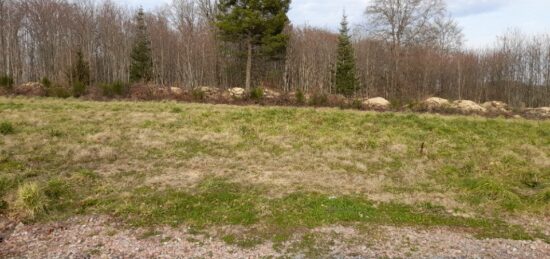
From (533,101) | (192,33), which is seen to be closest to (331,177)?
(192,33)

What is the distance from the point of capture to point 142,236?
18.9ft

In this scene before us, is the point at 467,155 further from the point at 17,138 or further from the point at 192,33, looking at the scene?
the point at 192,33

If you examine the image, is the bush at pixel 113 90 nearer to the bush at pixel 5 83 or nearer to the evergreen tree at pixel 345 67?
the bush at pixel 5 83

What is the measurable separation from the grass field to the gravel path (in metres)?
0.31

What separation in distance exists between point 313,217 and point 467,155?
641cm

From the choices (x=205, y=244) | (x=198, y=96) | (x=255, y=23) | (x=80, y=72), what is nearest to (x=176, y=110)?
(x=198, y=96)

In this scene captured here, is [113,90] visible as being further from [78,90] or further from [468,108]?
[468,108]

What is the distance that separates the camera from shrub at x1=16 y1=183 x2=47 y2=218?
6.36 meters

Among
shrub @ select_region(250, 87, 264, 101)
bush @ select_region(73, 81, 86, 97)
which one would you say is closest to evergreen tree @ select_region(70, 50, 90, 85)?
bush @ select_region(73, 81, 86, 97)

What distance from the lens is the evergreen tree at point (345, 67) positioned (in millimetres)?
31188

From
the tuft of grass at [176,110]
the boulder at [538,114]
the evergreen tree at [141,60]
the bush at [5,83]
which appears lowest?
the boulder at [538,114]

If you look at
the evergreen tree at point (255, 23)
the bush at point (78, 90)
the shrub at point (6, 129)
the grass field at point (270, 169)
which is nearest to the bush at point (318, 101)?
the grass field at point (270, 169)

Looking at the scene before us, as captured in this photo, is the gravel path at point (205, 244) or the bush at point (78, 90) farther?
the bush at point (78, 90)

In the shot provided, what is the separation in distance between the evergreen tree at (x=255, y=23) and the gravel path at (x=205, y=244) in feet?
69.4
